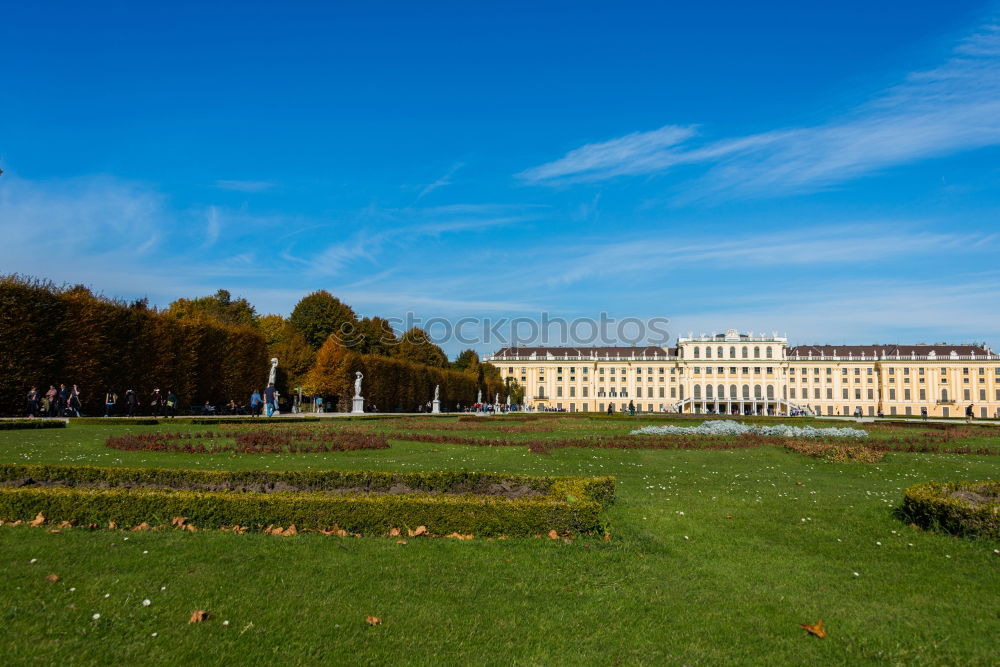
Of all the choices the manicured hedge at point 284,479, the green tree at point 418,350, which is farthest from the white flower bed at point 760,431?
the green tree at point 418,350

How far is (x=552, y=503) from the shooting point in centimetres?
719

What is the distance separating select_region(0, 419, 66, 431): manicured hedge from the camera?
18.5 meters

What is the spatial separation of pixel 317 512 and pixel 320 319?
59176mm

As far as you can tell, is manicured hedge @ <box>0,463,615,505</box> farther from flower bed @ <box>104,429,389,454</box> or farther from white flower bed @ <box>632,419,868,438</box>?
white flower bed @ <box>632,419,868,438</box>

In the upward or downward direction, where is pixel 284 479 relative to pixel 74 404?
downward

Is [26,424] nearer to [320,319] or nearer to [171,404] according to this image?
[171,404]

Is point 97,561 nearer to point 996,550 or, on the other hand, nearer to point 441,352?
point 996,550

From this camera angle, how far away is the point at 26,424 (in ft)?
63.6

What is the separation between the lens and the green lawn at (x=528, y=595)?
14.5 feet

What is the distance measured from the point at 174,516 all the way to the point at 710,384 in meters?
110

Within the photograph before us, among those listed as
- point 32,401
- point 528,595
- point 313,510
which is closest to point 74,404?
point 32,401

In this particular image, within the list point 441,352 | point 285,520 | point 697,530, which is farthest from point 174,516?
point 441,352

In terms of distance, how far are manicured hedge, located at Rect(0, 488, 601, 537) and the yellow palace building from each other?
335 ft

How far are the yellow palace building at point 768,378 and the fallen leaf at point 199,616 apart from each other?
10507 cm
